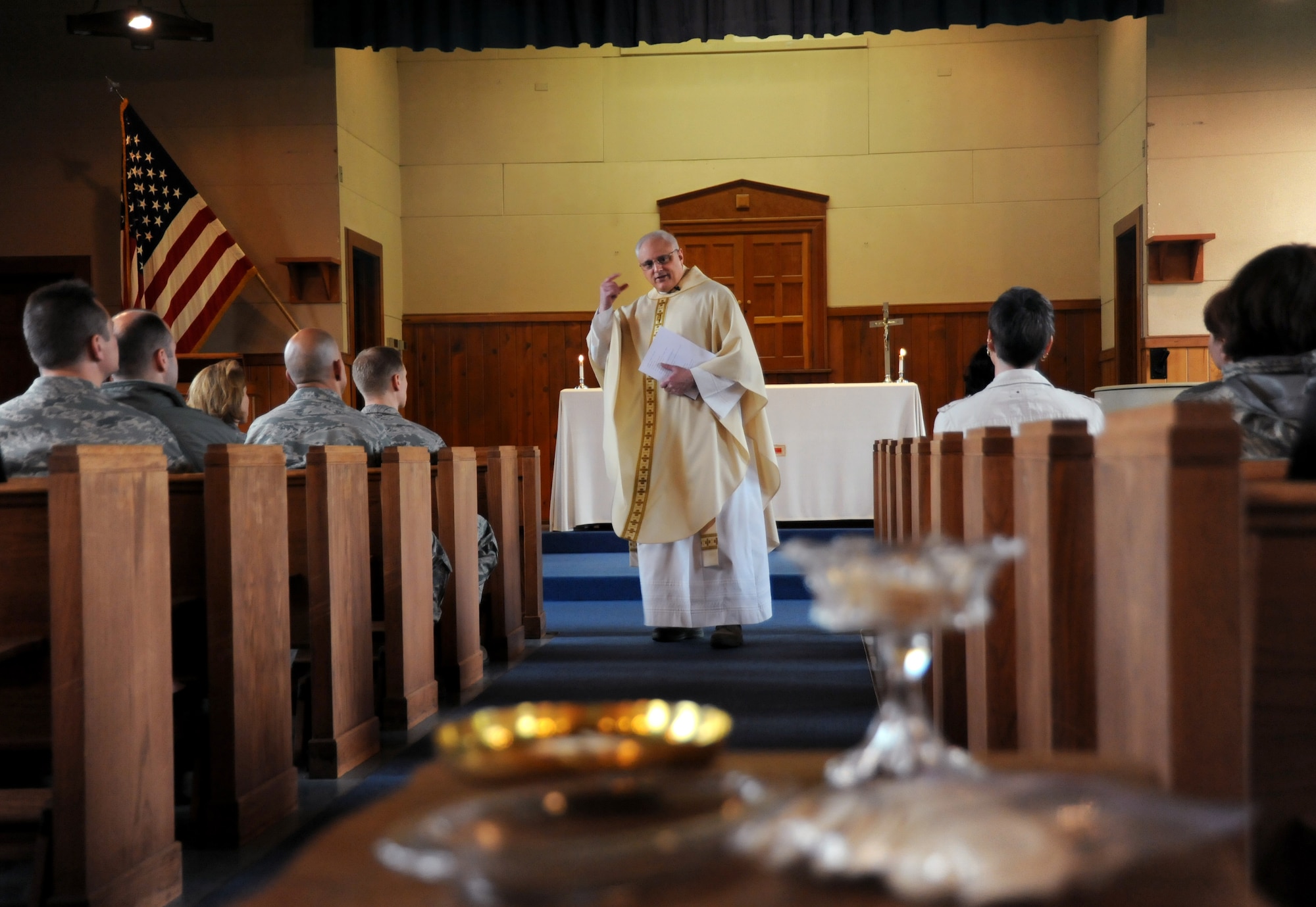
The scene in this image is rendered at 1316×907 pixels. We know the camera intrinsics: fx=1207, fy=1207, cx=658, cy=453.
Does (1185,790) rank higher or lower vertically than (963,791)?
lower

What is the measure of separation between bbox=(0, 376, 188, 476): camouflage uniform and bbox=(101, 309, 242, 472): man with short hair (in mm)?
471

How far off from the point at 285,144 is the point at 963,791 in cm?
821

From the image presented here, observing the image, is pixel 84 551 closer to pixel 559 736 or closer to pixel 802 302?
pixel 559 736

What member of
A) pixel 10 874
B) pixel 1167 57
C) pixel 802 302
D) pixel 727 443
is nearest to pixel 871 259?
pixel 802 302

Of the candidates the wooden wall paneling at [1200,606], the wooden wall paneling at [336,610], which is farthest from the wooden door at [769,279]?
the wooden wall paneling at [1200,606]

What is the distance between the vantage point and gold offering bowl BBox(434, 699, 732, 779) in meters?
0.75

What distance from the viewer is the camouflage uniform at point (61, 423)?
2.67 m

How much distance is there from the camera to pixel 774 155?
9.34 m

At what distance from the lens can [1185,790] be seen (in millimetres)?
1005

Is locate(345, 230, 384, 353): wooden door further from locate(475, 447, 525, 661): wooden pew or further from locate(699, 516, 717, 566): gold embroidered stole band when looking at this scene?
locate(699, 516, 717, 566): gold embroidered stole band

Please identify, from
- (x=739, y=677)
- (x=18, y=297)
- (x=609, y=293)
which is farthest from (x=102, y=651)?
(x=18, y=297)

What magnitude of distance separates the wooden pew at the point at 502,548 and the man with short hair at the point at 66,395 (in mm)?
1888

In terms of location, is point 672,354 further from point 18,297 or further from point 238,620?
point 18,297

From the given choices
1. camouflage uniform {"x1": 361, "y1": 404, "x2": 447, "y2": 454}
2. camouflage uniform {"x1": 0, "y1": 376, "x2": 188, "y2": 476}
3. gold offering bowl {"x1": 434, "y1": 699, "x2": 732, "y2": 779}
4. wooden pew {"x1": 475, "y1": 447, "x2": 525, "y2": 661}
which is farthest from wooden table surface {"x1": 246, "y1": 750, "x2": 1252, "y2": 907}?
wooden pew {"x1": 475, "y1": 447, "x2": 525, "y2": 661}
